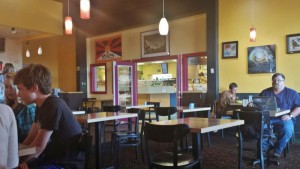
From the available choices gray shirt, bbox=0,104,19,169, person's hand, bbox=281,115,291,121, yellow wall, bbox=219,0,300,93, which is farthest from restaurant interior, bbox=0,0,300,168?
gray shirt, bbox=0,104,19,169

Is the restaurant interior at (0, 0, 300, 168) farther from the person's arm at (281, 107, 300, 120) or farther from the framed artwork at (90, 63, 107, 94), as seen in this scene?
the person's arm at (281, 107, 300, 120)

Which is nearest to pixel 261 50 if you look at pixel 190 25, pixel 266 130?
pixel 190 25

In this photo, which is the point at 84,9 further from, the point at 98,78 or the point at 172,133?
the point at 98,78

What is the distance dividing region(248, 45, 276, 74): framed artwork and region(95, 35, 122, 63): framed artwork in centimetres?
462

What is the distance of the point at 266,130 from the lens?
4266 mm

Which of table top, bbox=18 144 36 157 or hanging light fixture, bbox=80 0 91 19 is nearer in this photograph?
table top, bbox=18 144 36 157

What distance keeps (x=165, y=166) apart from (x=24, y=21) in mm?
8186

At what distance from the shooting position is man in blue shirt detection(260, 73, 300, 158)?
14.7 feet

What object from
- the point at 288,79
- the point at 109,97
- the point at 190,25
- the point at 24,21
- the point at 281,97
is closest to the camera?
the point at 281,97

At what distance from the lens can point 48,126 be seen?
6.30ft

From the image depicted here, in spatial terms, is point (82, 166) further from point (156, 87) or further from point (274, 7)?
point (156, 87)

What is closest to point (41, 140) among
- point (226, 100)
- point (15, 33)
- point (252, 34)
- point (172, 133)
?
point (172, 133)

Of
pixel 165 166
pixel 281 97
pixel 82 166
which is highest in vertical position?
pixel 281 97

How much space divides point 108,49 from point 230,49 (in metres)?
4.70
